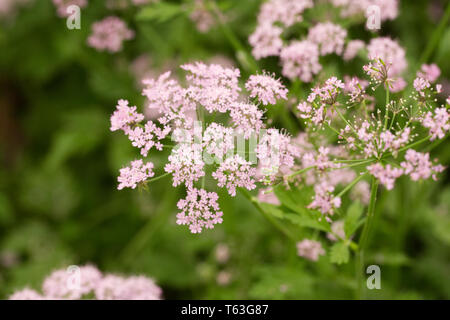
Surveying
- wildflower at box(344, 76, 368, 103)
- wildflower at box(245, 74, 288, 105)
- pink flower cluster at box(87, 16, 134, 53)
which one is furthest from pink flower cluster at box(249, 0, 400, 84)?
pink flower cluster at box(87, 16, 134, 53)

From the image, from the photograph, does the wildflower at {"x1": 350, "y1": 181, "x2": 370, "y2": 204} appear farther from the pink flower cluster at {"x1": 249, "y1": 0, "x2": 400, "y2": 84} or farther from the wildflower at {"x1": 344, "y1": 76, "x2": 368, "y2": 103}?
the wildflower at {"x1": 344, "y1": 76, "x2": 368, "y2": 103}

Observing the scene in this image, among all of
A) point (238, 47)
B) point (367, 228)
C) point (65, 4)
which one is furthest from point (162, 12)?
point (367, 228)

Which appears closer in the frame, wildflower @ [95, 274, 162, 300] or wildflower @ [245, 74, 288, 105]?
wildflower @ [245, 74, 288, 105]

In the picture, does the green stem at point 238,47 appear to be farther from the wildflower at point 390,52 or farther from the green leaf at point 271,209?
the green leaf at point 271,209

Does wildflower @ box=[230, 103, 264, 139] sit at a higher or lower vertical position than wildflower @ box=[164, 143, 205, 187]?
higher

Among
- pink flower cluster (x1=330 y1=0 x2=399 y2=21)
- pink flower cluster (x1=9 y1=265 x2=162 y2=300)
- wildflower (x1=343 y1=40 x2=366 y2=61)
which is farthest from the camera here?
pink flower cluster (x1=330 y1=0 x2=399 y2=21)

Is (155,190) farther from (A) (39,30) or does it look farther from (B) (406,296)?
(B) (406,296)
